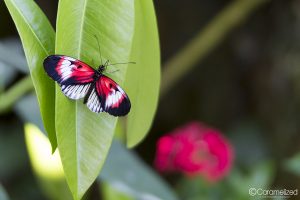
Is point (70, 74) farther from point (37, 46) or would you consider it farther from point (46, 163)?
point (46, 163)

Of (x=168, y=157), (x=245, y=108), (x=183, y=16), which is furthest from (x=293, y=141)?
(x=183, y=16)

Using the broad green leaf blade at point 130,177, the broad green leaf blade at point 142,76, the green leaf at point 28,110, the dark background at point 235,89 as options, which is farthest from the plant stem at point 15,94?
the dark background at point 235,89

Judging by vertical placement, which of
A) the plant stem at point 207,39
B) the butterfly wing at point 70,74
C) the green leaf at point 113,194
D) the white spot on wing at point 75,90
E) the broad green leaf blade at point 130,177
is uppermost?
the plant stem at point 207,39

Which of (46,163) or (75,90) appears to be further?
(46,163)

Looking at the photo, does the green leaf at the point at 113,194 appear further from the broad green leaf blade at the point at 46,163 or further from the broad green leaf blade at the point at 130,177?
the broad green leaf blade at the point at 46,163

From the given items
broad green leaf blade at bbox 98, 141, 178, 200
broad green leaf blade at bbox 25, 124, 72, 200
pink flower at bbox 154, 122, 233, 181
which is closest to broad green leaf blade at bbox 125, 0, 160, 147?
broad green leaf blade at bbox 98, 141, 178, 200

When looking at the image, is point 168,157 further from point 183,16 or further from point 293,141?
point 183,16

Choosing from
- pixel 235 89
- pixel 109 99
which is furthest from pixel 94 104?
pixel 235 89
